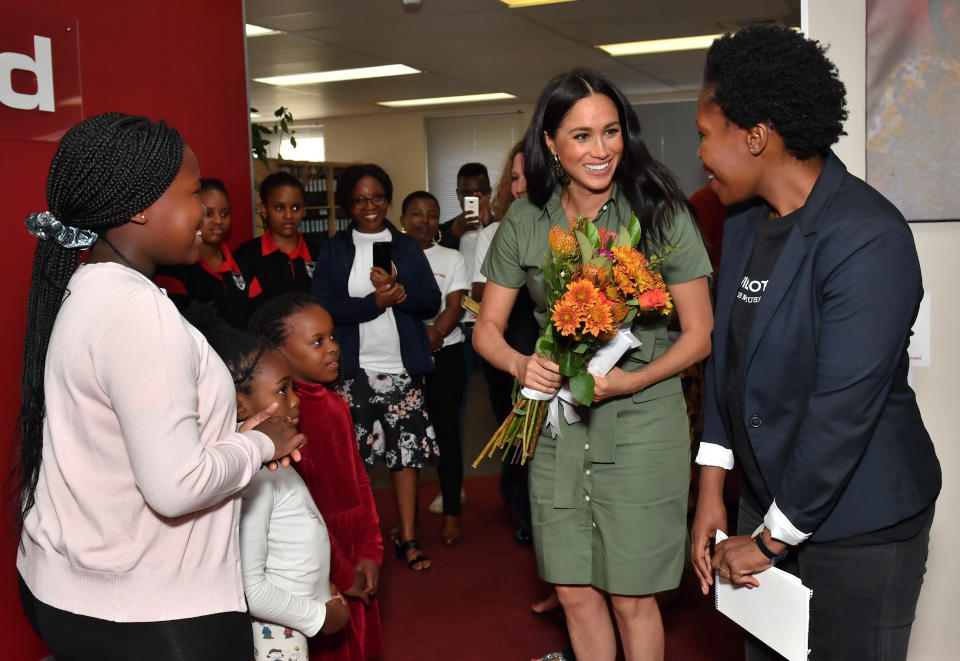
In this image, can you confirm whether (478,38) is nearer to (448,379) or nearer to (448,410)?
(448,379)

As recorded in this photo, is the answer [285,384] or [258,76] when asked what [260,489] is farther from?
[258,76]

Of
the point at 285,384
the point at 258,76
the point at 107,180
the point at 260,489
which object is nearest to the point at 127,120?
the point at 107,180

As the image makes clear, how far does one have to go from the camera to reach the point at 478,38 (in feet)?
26.5

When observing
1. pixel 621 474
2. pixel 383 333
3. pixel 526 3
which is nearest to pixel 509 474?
pixel 383 333

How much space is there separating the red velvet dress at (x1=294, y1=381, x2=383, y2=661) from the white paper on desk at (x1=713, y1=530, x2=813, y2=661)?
3.49ft

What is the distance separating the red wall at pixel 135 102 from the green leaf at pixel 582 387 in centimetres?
181

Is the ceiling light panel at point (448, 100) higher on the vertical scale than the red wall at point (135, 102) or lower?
higher

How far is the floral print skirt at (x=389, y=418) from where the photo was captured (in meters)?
3.71

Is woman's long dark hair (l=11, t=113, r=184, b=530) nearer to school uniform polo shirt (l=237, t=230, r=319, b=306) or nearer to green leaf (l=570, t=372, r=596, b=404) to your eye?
green leaf (l=570, t=372, r=596, b=404)

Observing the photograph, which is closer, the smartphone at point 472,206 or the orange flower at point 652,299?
the orange flower at point 652,299

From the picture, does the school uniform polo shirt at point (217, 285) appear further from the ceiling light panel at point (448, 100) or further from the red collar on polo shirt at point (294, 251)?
the ceiling light panel at point (448, 100)

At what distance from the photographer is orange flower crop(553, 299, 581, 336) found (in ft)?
5.87

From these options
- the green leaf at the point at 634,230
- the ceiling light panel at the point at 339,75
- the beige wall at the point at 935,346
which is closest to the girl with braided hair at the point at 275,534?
the green leaf at the point at 634,230

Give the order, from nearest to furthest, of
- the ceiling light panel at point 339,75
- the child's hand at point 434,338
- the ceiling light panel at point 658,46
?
the child's hand at point 434,338 → the ceiling light panel at point 658,46 → the ceiling light panel at point 339,75
